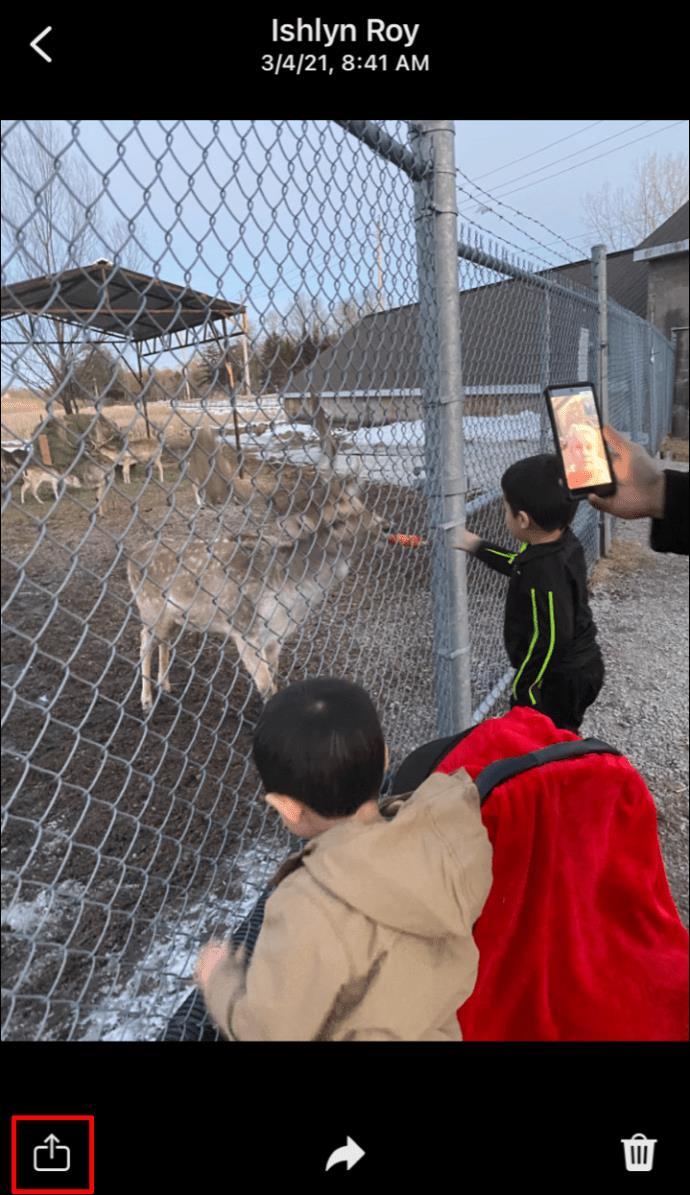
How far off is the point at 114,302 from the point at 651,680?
480 cm

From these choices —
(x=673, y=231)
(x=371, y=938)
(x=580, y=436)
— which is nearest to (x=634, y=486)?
(x=580, y=436)

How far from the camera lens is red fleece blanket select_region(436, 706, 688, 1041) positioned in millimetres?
1401

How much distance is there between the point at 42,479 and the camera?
164cm

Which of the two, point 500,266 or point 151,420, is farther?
point 500,266

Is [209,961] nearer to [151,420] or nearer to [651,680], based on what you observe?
[151,420]

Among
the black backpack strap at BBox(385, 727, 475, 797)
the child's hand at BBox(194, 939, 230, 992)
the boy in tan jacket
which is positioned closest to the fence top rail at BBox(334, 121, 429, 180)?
the black backpack strap at BBox(385, 727, 475, 797)

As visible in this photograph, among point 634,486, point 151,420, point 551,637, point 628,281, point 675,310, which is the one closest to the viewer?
point 151,420

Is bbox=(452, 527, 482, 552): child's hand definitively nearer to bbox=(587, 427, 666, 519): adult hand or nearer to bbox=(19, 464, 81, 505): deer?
bbox=(587, 427, 666, 519): adult hand

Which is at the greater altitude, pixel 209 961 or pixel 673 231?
pixel 673 231

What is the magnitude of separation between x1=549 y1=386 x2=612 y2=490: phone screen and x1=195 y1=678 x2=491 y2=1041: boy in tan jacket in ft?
3.23

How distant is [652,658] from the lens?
18.7 ft

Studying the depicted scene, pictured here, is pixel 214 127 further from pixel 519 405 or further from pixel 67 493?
pixel 519 405

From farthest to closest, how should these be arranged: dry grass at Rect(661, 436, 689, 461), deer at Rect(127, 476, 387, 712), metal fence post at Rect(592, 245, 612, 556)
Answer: dry grass at Rect(661, 436, 689, 461) < metal fence post at Rect(592, 245, 612, 556) < deer at Rect(127, 476, 387, 712)

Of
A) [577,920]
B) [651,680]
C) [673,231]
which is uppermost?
[673,231]
